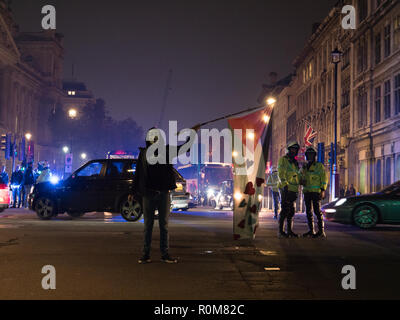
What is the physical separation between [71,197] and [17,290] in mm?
11908

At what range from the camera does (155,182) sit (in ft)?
29.7

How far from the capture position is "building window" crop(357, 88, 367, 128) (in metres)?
41.9

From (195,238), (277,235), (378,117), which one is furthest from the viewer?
(378,117)

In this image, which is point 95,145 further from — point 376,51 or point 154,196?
point 154,196

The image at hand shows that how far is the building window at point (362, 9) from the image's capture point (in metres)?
42.7

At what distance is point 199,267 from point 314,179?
5.23 meters

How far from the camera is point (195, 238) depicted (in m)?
12.7

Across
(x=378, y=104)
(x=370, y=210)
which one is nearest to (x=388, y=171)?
(x=378, y=104)

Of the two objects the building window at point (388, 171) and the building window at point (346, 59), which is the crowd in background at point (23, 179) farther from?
the building window at point (346, 59)

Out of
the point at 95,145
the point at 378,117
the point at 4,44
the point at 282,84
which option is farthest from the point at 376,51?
the point at 95,145

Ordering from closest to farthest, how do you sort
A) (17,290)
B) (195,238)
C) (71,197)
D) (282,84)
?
1. (17,290)
2. (195,238)
3. (71,197)
4. (282,84)

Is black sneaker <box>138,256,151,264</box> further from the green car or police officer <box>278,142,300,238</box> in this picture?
the green car

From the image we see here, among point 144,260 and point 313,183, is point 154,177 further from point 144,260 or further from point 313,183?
point 313,183
